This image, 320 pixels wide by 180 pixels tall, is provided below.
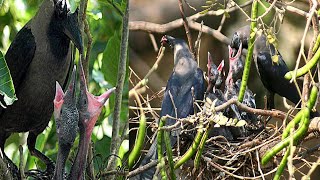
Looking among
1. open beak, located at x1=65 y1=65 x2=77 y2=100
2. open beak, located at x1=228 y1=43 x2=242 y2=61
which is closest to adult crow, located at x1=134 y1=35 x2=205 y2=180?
open beak, located at x1=228 y1=43 x2=242 y2=61

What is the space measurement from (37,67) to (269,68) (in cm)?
65

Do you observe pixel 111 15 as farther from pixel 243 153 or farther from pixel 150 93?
pixel 243 153

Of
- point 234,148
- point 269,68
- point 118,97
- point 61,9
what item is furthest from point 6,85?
point 269,68

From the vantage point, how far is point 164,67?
6.13 feet

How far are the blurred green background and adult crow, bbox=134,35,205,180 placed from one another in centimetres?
15

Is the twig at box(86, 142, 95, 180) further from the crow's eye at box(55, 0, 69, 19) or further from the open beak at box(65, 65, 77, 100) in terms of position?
the crow's eye at box(55, 0, 69, 19)

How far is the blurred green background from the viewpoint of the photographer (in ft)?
5.36

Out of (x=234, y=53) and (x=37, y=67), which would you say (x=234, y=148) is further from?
(x=37, y=67)

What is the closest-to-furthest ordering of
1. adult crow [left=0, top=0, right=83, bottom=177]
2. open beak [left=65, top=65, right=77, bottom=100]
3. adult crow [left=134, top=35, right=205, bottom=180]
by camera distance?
1. open beak [left=65, top=65, right=77, bottom=100]
2. adult crow [left=0, top=0, right=83, bottom=177]
3. adult crow [left=134, top=35, right=205, bottom=180]

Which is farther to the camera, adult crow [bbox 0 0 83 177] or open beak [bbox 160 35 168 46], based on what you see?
open beak [bbox 160 35 168 46]

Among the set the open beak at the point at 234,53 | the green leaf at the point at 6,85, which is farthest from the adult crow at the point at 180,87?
the green leaf at the point at 6,85

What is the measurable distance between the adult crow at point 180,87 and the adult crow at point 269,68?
0.51 feet

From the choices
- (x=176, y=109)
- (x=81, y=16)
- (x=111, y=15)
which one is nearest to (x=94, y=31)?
(x=111, y=15)

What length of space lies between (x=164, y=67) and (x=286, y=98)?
401 millimetres
